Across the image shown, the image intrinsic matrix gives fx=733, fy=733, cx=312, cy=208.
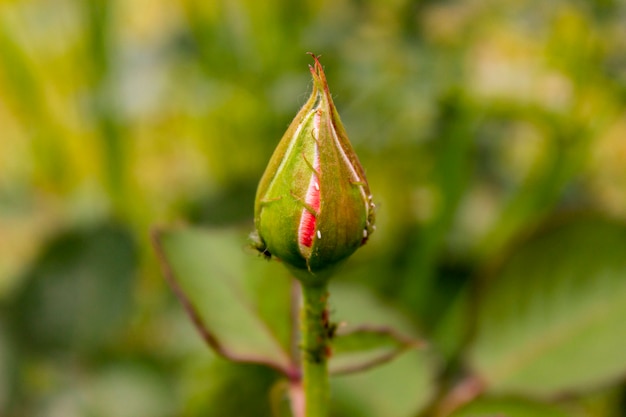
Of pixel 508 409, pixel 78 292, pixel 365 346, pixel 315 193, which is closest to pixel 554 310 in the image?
pixel 508 409

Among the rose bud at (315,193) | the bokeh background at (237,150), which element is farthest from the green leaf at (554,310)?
the rose bud at (315,193)

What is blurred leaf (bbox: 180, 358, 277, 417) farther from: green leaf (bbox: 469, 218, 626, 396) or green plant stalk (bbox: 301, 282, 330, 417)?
green plant stalk (bbox: 301, 282, 330, 417)

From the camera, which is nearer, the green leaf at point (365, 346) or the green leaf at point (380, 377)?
the green leaf at point (365, 346)

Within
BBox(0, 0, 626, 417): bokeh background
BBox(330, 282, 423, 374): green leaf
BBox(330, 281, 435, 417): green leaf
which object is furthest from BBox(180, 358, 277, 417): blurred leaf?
BBox(330, 282, 423, 374): green leaf

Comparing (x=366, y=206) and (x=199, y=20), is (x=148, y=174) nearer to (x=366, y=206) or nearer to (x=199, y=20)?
(x=199, y=20)

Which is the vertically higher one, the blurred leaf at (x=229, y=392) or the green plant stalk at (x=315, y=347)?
the blurred leaf at (x=229, y=392)

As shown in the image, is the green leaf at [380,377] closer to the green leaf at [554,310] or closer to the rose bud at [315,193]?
the green leaf at [554,310]

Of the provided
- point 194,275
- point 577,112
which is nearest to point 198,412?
point 194,275
